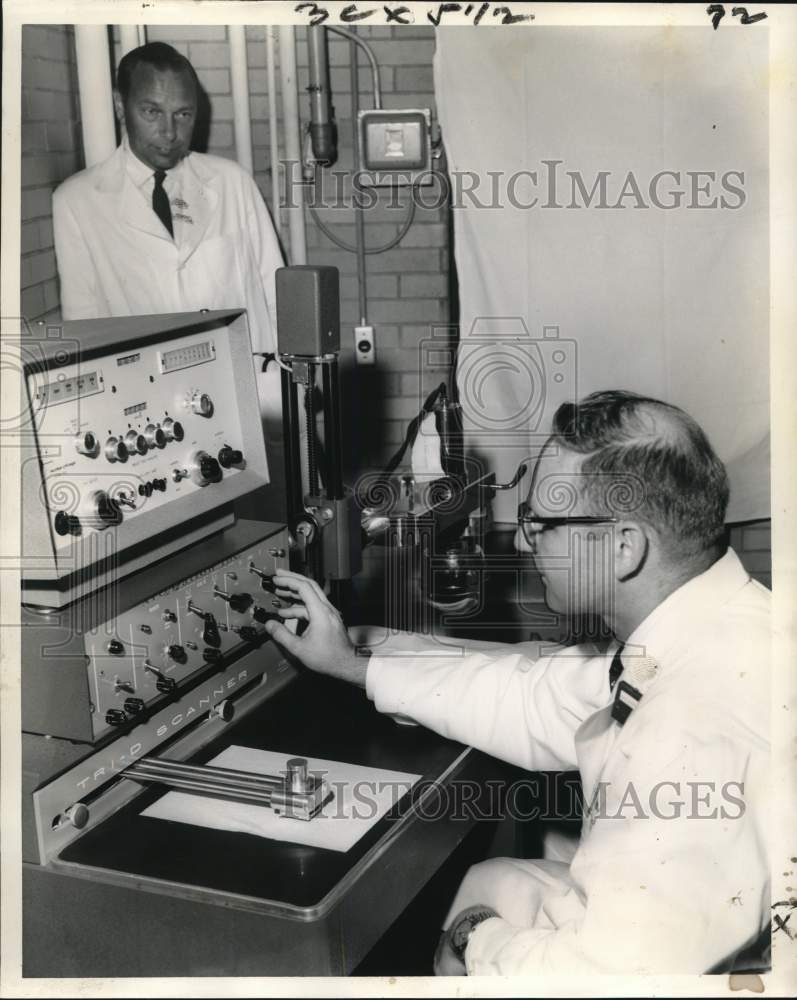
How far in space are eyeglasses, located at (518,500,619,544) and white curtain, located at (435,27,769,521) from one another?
118 cm

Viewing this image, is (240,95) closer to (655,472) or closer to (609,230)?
(609,230)

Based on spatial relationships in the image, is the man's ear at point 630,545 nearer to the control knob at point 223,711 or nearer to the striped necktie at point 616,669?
the striped necktie at point 616,669

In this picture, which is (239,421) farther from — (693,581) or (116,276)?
(116,276)

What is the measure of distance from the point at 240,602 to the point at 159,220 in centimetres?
115

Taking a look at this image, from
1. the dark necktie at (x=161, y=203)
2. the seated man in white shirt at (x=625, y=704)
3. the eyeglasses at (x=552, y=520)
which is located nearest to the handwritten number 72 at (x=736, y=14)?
the seated man in white shirt at (x=625, y=704)

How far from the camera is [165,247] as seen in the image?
2311 mm

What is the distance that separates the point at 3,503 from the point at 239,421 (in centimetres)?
48

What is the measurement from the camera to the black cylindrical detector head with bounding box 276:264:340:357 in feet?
4.62

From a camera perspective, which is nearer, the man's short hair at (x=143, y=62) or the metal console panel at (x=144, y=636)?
the metal console panel at (x=144, y=636)

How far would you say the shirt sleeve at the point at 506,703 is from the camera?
1.51 metres

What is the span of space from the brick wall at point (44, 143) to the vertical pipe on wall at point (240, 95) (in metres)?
0.35

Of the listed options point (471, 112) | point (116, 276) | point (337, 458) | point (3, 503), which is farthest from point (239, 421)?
point (471, 112)

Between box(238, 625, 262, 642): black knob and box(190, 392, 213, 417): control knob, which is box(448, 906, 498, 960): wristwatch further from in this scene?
box(190, 392, 213, 417): control knob

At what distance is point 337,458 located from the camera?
4.94ft
